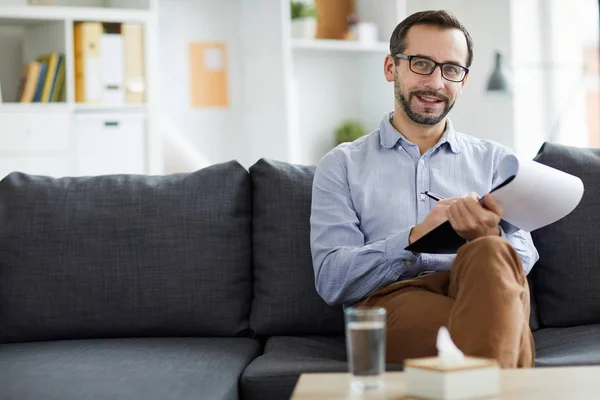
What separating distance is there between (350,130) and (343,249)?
298cm

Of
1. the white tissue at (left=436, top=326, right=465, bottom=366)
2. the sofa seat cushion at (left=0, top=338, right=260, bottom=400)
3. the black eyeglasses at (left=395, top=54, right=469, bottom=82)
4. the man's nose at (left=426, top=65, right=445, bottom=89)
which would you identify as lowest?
the sofa seat cushion at (left=0, top=338, right=260, bottom=400)

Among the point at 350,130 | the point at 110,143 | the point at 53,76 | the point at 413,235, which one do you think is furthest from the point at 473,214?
the point at 350,130

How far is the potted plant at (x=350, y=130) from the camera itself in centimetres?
497

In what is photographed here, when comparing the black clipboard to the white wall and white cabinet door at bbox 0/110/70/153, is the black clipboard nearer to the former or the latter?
white cabinet door at bbox 0/110/70/153

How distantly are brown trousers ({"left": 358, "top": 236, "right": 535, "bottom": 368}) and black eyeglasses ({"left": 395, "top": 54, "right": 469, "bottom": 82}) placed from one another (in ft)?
1.89

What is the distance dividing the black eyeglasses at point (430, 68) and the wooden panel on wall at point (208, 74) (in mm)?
2694

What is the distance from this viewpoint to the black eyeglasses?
2230 mm

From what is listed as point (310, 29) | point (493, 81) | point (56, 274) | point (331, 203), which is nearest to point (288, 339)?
point (331, 203)

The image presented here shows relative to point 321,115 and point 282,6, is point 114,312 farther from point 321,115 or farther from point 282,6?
point 321,115

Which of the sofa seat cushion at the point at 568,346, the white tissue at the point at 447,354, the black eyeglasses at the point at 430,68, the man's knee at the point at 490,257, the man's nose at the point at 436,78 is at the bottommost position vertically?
the sofa seat cushion at the point at 568,346

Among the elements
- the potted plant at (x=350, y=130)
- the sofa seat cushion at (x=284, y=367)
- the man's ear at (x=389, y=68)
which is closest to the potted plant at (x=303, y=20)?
the potted plant at (x=350, y=130)

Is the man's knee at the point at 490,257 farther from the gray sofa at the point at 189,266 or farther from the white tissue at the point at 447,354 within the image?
the gray sofa at the point at 189,266

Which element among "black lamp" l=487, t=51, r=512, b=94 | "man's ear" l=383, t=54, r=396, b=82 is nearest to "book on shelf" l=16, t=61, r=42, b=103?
"black lamp" l=487, t=51, r=512, b=94

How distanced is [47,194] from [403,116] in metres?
0.96
